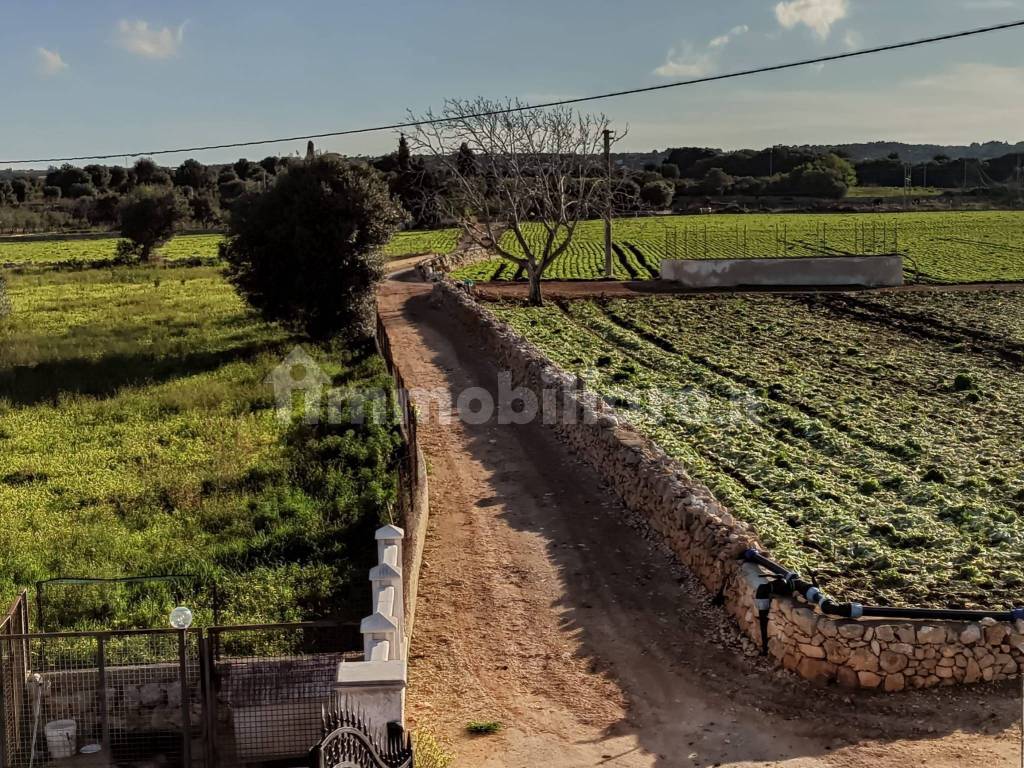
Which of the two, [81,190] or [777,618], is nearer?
[777,618]

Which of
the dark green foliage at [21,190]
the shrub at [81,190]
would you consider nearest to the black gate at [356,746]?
the shrub at [81,190]

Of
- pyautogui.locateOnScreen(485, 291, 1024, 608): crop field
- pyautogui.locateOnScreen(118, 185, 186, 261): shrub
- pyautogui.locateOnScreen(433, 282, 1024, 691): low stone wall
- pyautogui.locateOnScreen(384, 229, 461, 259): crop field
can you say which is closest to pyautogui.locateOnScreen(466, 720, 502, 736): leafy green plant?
pyautogui.locateOnScreen(433, 282, 1024, 691): low stone wall

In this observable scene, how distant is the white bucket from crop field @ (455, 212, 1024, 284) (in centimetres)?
3932

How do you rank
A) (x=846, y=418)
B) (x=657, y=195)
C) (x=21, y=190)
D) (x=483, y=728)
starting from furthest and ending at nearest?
1. (x=21, y=190)
2. (x=657, y=195)
3. (x=846, y=418)
4. (x=483, y=728)

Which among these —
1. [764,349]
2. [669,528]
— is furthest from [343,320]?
[669,528]

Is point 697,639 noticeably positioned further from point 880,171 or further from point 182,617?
point 880,171

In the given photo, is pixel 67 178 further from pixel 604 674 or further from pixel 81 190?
pixel 604 674

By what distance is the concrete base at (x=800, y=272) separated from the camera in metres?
44.1

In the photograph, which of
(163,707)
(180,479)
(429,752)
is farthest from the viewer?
(180,479)

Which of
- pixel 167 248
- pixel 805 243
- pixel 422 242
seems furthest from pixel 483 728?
pixel 167 248

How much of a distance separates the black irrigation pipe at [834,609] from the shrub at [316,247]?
23.0m

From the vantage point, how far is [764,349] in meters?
30.4

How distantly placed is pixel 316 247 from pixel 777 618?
23.9 m

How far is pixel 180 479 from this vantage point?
19.2 metres
